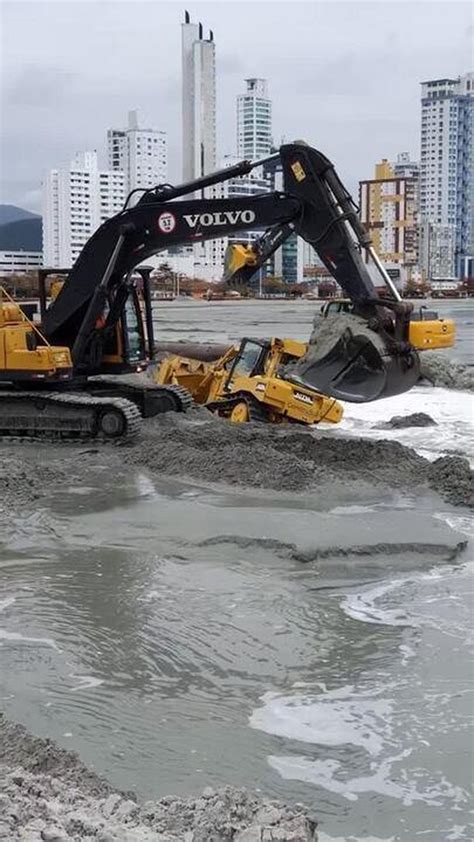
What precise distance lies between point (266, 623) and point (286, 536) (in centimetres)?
209

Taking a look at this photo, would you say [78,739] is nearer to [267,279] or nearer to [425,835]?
[425,835]

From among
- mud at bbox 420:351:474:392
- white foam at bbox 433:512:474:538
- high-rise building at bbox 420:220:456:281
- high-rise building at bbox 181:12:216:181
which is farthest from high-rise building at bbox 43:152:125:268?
white foam at bbox 433:512:474:538

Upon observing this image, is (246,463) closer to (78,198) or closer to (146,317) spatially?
(146,317)

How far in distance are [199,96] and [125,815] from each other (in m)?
135

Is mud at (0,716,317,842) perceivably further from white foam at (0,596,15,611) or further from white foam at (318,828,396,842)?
white foam at (0,596,15,611)

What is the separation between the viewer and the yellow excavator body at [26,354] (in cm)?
1334

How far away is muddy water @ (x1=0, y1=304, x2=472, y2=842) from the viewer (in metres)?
4.41

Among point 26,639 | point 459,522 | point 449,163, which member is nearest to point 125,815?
point 26,639

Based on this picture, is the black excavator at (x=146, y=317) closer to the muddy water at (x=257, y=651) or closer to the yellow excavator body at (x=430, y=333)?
the yellow excavator body at (x=430, y=333)

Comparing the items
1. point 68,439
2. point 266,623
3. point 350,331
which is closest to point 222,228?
point 350,331

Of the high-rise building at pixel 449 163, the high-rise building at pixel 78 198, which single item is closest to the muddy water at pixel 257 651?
the high-rise building at pixel 78 198

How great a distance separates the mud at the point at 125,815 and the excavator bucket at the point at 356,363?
25.6 ft

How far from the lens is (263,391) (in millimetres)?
13789

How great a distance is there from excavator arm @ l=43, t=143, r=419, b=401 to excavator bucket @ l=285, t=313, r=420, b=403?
13 mm
